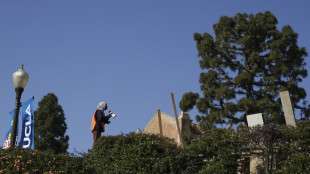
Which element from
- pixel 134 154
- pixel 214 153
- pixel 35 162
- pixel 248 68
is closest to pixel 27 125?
pixel 35 162

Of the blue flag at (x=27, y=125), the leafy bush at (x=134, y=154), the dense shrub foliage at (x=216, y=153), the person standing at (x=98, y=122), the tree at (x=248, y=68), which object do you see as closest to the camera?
the dense shrub foliage at (x=216, y=153)

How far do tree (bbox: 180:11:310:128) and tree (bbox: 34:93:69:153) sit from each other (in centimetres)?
1128

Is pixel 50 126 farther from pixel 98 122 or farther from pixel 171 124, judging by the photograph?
pixel 98 122

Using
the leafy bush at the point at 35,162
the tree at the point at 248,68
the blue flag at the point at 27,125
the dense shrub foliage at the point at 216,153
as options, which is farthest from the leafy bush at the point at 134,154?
the tree at the point at 248,68

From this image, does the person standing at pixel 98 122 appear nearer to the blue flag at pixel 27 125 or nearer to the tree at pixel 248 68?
the blue flag at pixel 27 125

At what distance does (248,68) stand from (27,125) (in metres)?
18.0

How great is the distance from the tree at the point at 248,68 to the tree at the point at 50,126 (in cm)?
1128

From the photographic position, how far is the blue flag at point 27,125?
1164 centimetres

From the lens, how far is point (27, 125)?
38.9 feet

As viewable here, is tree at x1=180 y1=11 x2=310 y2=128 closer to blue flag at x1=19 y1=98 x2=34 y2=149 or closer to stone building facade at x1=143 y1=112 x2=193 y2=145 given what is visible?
stone building facade at x1=143 y1=112 x2=193 y2=145

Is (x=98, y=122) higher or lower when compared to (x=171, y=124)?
lower

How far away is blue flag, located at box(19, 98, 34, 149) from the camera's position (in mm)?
11641

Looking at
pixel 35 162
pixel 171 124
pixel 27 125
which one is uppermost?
pixel 171 124

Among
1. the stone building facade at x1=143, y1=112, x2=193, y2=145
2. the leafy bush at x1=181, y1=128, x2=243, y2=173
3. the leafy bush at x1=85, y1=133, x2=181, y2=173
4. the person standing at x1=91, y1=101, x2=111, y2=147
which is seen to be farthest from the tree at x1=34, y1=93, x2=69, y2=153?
the leafy bush at x1=181, y1=128, x2=243, y2=173
